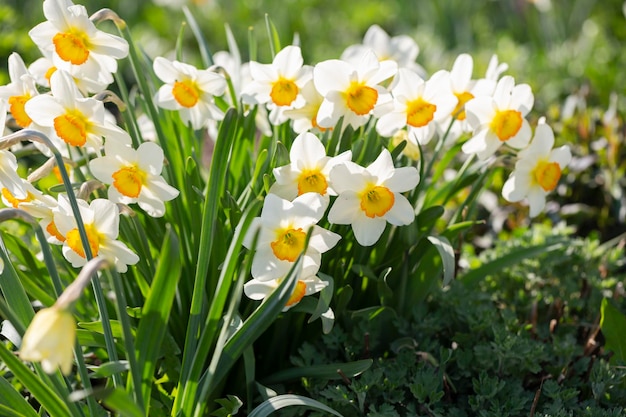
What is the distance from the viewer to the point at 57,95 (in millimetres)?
1393

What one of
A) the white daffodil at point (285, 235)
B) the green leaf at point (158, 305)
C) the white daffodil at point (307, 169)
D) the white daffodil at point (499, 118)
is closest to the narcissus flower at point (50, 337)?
the green leaf at point (158, 305)

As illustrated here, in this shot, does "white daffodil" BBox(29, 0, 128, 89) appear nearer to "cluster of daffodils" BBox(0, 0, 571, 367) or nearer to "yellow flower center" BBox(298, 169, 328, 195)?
"cluster of daffodils" BBox(0, 0, 571, 367)

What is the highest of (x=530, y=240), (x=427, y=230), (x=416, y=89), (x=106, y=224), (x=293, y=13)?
(x=416, y=89)

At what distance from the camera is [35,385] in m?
1.27

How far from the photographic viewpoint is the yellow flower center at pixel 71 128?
1.38 meters

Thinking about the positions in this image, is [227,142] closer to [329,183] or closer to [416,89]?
[329,183]

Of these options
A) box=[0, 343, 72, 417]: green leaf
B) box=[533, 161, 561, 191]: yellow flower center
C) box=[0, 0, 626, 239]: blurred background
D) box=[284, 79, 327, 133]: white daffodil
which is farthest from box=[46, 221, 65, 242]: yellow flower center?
box=[0, 0, 626, 239]: blurred background

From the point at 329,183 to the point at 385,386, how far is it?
18.4 inches

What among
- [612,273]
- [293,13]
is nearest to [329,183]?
[612,273]

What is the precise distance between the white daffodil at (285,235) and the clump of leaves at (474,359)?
1.00 feet

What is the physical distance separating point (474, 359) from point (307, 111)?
71 centimetres

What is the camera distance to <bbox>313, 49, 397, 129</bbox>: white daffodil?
1544 mm

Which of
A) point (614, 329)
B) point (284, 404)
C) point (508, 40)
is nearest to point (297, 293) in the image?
point (284, 404)

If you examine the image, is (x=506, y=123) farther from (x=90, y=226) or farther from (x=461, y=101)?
(x=90, y=226)
